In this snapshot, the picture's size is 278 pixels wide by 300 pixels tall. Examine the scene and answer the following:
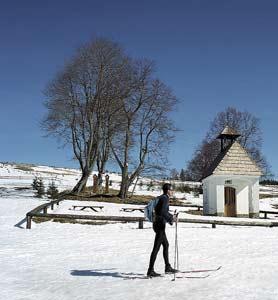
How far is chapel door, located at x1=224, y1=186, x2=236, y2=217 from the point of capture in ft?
104

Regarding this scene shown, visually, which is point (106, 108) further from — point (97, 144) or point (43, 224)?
point (43, 224)

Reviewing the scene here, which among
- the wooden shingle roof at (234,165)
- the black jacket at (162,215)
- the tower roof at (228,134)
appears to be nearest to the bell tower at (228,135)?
the tower roof at (228,134)

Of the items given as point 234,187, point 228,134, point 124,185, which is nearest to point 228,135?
point 228,134

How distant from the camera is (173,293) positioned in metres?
8.57

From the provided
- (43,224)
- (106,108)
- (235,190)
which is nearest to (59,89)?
(106,108)

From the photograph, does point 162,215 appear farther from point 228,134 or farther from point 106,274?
point 228,134

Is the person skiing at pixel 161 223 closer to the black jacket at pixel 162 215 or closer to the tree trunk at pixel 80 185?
the black jacket at pixel 162 215

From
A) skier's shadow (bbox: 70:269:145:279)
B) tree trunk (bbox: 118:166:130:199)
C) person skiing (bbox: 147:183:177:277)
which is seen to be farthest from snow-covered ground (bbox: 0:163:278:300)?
tree trunk (bbox: 118:166:130:199)

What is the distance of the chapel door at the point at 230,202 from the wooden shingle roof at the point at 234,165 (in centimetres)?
129

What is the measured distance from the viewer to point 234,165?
32094mm

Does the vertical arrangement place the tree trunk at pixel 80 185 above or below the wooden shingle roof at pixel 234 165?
below

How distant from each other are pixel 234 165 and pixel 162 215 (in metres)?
22.8

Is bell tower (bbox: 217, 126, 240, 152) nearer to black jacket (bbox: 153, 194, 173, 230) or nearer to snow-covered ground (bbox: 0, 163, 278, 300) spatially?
snow-covered ground (bbox: 0, 163, 278, 300)

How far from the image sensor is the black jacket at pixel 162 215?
10125mm
